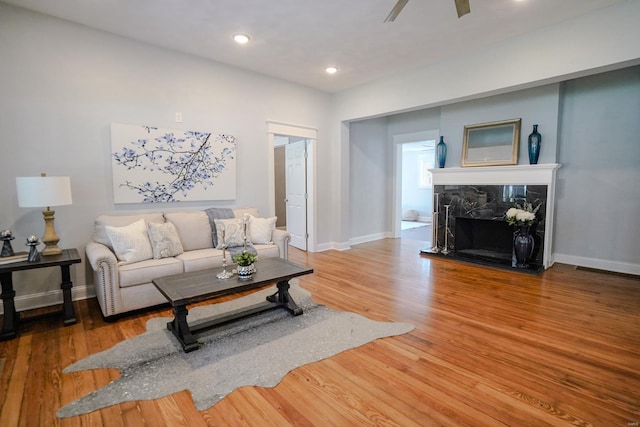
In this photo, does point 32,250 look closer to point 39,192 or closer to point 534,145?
point 39,192

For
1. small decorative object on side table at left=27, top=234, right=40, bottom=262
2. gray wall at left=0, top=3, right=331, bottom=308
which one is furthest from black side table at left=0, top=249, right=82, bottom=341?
gray wall at left=0, top=3, right=331, bottom=308

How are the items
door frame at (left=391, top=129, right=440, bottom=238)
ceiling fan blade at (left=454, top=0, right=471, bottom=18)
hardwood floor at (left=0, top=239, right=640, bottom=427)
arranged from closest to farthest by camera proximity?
hardwood floor at (left=0, top=239, right=640, bottom=427) → ceiling fan blade at (left=454, top=0, right=471, bottom=18) → door frame at (left=391, top=129, right=440, bottom=238)

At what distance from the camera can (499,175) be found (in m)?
4.71

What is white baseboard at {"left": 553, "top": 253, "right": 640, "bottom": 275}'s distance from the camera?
13.6 ft

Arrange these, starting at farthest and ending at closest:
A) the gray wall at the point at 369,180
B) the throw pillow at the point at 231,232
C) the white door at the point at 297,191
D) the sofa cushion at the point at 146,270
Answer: the gray wall at the point at 369,180
the white door at the point at 297,191
the throw pillow at the point at 231,232
the sofa cushion at the point at 146,270

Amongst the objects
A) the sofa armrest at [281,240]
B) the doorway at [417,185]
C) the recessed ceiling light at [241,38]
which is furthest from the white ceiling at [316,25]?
the doorway at [417,185]

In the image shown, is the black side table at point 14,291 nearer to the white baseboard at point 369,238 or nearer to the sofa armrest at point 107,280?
the sofa armrest at point 107,280

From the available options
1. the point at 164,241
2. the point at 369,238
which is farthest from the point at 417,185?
the point at 164,241

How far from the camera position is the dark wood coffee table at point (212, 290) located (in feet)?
7.85

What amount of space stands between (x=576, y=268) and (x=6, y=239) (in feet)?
21.5

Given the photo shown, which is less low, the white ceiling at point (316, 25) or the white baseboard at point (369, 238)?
the white ceiling at point (316, 25)

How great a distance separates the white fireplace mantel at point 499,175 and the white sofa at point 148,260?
294 cm

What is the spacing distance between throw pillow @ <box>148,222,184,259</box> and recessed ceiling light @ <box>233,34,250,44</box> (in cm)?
225

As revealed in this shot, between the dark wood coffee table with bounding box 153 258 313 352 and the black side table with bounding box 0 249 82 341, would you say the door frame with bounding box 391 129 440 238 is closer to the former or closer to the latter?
the dark wood coffee table with bounding box 153 258 313 352
